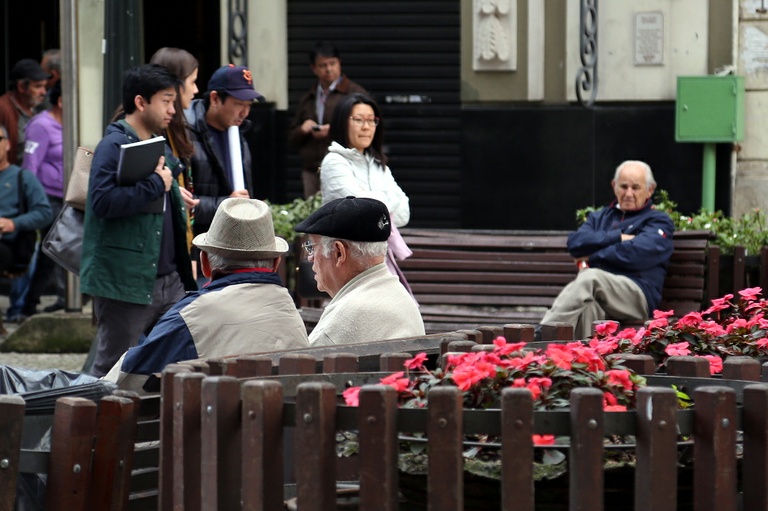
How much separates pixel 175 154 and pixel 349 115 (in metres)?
1.29

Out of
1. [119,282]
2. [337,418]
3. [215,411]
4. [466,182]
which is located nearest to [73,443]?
[215,411]

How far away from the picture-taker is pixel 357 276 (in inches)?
216

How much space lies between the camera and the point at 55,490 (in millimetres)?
3578

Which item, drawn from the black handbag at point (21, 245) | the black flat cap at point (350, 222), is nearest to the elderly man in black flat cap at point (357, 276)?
the black flat cap at point (350, 222)

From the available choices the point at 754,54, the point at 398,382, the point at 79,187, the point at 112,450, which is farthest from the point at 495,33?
the point at 398,382

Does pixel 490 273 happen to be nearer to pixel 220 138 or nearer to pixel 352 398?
pixel 220 138

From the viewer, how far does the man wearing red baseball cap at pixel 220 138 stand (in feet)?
25.6

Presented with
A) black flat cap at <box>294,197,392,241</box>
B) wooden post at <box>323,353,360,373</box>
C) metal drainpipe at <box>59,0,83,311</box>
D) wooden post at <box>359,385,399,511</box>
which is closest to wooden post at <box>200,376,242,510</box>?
wooden post at <box>359,385,399,511</box>

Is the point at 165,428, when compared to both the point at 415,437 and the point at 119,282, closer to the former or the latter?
the point at 415,437

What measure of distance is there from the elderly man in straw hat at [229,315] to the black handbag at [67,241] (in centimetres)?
205

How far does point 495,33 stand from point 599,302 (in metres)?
5.38

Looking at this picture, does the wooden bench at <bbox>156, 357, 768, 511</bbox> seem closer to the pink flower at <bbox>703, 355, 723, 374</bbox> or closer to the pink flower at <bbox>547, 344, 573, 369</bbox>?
the pink flower at <bbox>547, 344, 573, 369</bbox>

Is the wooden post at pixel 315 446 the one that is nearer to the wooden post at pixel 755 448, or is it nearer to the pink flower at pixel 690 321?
the wooden post at pixel 755 448

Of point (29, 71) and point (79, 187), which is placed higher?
point (29, 71)
